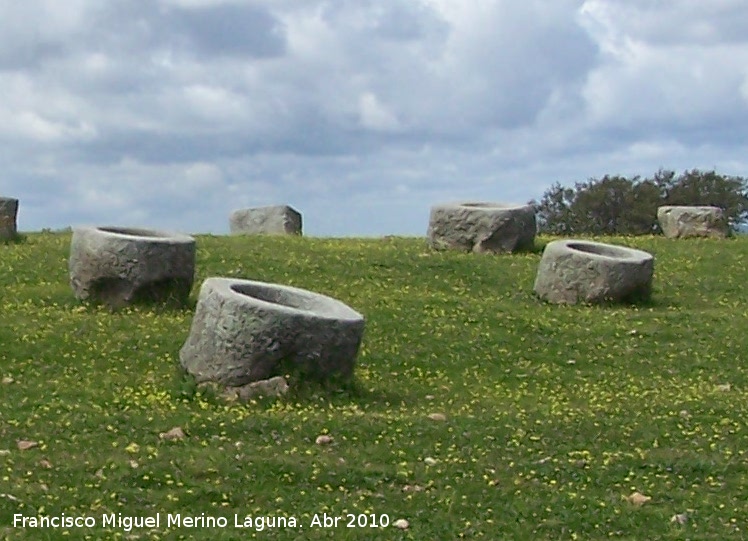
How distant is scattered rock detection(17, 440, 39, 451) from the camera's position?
11.3 m

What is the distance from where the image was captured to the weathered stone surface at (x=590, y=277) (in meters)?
22.2

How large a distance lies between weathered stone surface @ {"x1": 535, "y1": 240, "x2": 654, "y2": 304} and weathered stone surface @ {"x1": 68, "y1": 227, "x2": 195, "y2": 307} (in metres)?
6.81

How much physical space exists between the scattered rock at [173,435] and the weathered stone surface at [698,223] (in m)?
23.1

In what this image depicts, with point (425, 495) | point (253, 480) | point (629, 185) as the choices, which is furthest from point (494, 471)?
point (629, 185)

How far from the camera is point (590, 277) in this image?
2228 centimetres

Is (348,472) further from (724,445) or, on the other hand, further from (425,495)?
(724,445)

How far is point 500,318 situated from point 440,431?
23.6ft

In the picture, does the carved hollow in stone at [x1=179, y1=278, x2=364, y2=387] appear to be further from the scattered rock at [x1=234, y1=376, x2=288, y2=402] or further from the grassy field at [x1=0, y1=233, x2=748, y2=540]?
the grassy field at [x1=0, y1=233, x2=748, y2=540]

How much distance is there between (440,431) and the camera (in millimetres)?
12664

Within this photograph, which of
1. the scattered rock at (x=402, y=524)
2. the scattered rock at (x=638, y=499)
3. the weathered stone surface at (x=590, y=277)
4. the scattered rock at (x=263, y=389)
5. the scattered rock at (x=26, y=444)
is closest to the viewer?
the scattered rock at (x=402, y=524)

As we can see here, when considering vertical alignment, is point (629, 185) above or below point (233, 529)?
above

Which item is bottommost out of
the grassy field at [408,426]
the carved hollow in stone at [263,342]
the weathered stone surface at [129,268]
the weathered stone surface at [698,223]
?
the grassy field at [408,426]

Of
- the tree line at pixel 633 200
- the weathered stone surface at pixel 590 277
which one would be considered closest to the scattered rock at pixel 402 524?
the weathered stone surface at pixel 590 277

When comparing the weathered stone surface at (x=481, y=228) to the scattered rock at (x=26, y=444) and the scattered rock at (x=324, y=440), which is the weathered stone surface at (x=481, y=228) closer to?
the scattered rock at (x=324, y=440)
